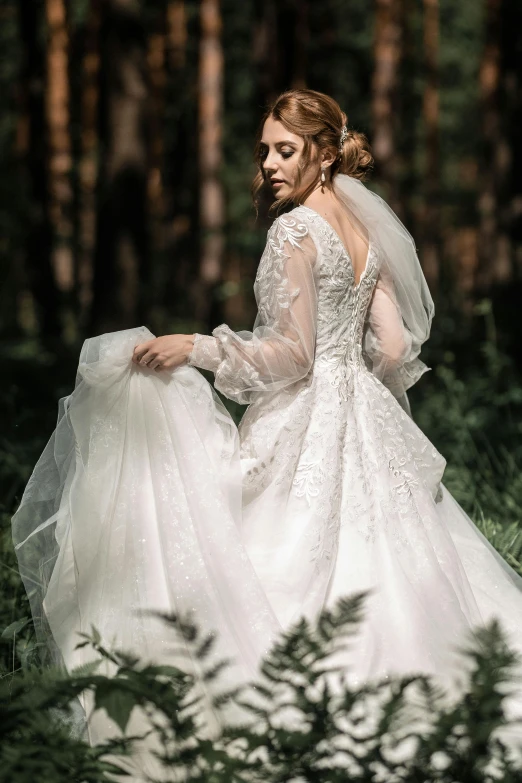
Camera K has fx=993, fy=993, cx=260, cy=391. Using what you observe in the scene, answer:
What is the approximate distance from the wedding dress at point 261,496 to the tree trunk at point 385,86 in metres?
11.7

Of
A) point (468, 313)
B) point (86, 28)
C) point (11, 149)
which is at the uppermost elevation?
point (86, 28)

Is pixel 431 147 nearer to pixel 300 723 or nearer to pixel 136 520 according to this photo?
pixel 136 520

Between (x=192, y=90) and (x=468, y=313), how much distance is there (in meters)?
10.5

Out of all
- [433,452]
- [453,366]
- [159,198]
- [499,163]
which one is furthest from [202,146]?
[433,452]

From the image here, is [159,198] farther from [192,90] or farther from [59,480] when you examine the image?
[59,480]

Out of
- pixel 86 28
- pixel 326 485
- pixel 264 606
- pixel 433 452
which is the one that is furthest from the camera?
pixel 86 28

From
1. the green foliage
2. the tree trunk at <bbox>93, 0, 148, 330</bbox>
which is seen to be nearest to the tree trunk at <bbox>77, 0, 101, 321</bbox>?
the tree trunk at <bbox>93, 0, 148, 330</bbox>

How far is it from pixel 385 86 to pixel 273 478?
13069mm

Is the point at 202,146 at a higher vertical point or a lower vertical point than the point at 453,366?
higher

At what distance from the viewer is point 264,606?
3.17 m

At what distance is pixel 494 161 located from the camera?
46.1ft

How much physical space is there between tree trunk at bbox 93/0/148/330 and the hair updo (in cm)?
694

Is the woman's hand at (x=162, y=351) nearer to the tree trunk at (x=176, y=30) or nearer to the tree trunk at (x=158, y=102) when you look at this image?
the tree trunk at (x=158, y=102)

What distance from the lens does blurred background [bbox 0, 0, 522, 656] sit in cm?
709
